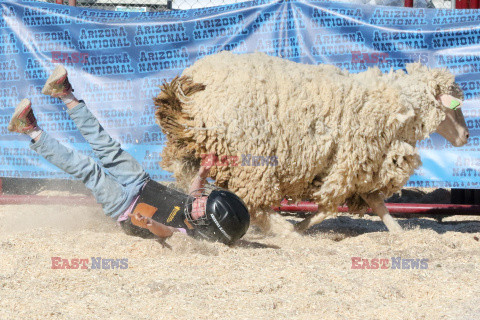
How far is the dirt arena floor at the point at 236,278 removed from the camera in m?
2.44

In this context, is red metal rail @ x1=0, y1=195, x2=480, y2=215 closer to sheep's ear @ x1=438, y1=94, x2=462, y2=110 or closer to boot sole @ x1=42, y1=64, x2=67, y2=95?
sheep's ear @ x1=438, y1=94, x2=462, y2=110

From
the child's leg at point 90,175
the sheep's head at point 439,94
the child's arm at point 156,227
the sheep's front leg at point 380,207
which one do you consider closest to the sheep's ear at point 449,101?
the sheep's head at point 439,94

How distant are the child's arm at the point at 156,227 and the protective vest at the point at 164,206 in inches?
4.9

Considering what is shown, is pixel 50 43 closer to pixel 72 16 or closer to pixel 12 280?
pixel 72 16

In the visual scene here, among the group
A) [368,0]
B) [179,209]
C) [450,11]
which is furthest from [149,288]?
[368,0]

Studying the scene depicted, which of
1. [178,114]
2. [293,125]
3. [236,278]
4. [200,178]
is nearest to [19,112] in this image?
[178,114]

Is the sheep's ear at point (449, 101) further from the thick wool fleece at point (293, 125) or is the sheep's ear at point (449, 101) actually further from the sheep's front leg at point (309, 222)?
the sheep's front leg at point (309, 222)

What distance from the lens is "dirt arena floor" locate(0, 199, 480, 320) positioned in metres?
2.44

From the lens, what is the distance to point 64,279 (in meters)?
2.79

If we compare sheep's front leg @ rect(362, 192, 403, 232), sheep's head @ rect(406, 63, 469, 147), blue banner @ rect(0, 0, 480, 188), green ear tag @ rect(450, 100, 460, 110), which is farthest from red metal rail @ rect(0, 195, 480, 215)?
green ear tag @ rect(450, 100, 460, 110)

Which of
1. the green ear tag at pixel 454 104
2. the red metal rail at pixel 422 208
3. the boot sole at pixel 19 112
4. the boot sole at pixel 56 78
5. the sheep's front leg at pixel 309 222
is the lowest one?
the red metal rail at pixel 422 208

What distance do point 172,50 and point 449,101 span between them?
7.53 feet

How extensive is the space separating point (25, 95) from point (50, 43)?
501 mm

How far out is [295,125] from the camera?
3727 millimetres
